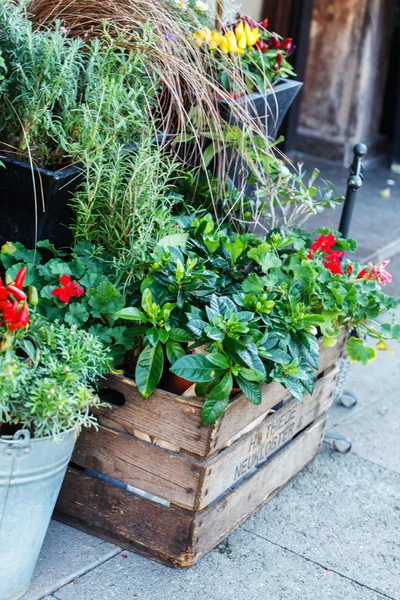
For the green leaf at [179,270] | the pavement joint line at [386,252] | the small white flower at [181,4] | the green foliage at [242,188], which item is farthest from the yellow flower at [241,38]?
the pavement joint line at [386,252]

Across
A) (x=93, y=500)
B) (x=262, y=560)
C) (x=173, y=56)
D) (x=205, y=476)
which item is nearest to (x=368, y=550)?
(x=262, y=560)

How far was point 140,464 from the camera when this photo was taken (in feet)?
8.04

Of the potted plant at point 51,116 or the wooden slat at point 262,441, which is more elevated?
the potted plant at point 51,116

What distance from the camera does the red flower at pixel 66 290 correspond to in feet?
7.61

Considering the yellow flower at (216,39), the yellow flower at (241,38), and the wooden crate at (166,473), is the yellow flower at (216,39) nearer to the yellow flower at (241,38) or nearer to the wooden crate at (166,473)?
the yellow flower at (241,38)

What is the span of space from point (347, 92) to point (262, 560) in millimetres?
5143

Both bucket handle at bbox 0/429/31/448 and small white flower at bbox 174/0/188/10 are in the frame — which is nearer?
bucket handle at bbox 0/429/31/448

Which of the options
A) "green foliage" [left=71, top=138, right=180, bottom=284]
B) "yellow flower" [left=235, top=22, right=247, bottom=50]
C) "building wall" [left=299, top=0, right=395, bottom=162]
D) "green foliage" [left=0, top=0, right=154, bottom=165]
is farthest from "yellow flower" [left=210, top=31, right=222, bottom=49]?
"building wall" [left=299, top=0, right=395, bottom=162]

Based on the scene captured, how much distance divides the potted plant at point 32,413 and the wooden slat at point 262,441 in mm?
456

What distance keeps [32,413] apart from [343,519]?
137cm

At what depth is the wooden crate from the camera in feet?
7.79

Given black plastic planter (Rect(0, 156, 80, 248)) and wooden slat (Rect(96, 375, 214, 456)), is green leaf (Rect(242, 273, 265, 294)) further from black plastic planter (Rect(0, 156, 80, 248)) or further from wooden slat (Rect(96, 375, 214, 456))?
black plastic planter (Rect(0, 156, 80, 248))

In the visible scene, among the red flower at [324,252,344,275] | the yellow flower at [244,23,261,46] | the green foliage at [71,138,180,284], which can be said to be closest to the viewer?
the green foliage at [71,138,180,284]

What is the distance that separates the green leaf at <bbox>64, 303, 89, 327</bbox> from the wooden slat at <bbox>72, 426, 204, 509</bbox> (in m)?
0.34
